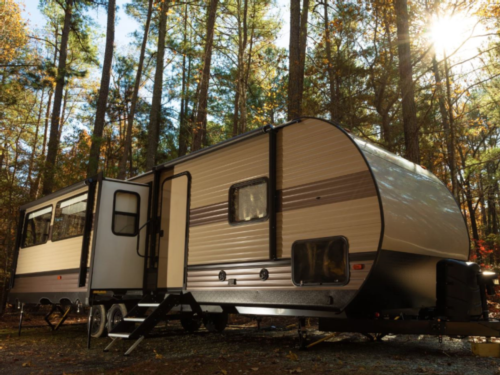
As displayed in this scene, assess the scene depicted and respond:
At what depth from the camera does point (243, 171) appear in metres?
6.28

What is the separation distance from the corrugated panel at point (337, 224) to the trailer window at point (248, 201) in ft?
1.22

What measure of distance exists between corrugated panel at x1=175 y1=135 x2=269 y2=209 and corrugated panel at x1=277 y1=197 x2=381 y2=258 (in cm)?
86

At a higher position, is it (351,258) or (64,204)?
(64,204)

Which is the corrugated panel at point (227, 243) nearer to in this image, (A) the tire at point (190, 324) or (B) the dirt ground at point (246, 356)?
(B) the dirt ground at point (246, 356)

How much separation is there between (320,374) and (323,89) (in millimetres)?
9919

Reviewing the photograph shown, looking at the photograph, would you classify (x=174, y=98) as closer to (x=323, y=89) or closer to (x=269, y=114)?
(x=269, y=114)

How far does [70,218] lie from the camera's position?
345 inches

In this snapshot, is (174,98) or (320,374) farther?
(174,98)

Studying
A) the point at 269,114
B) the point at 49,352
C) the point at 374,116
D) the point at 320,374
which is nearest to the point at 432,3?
the point at 374,116

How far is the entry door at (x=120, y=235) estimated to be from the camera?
7.57m

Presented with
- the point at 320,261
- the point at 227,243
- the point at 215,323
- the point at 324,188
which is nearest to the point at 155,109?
the point at 215,323

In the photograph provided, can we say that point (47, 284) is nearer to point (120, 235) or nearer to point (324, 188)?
point (120, 235)

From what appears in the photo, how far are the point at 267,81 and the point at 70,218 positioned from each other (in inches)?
574

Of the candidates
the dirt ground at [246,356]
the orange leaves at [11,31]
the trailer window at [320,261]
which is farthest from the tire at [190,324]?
the orange leaves at [11,31]
